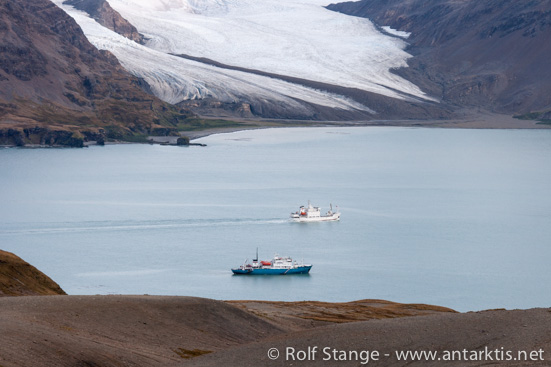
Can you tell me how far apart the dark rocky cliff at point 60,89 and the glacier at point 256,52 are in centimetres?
1131

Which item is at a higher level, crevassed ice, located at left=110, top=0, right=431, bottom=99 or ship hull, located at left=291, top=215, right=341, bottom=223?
crevassed ice, located at left=110, top=0, right=431, bottom=99

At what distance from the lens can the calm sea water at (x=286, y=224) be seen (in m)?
39.4

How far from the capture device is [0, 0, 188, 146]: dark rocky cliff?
110m

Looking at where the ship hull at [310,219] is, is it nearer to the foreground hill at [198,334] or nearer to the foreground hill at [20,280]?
the foreground hill at [20,280]

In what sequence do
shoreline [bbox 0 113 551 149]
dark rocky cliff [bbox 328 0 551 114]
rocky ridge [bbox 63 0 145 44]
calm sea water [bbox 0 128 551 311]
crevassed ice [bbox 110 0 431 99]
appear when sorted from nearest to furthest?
calm sea water [bbox 0 128 551 311], shoreline [bbox 0 113 551 149], rocky ridge [bbox 63 0 145 44], crevassed ice [bbox 110 0 431 99], dark rocky cliff [bbox 328 0 551 114]

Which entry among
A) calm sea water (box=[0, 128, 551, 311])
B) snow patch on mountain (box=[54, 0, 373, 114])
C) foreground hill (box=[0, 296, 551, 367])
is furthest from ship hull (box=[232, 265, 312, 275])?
snow patch on mountain (box=[54, 0, 373, 114])

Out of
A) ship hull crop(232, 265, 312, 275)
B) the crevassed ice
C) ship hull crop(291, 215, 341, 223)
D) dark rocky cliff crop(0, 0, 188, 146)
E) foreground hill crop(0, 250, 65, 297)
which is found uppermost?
the crevassed ice

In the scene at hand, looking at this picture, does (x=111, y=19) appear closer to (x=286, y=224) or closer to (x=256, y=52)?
(x=256, y=52)

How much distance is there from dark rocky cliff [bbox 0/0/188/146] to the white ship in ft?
188

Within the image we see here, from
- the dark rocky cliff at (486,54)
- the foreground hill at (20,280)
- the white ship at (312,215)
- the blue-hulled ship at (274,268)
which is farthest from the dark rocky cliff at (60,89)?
the foreground hill at (20,280)

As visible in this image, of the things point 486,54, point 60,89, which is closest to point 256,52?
point 486,54

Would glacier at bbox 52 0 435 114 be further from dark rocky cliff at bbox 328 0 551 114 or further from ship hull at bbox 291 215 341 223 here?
ship hull at bbox 291 215 341 223

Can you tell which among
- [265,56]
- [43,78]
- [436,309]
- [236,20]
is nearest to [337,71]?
[265,56]

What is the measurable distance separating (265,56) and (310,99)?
656 inches
